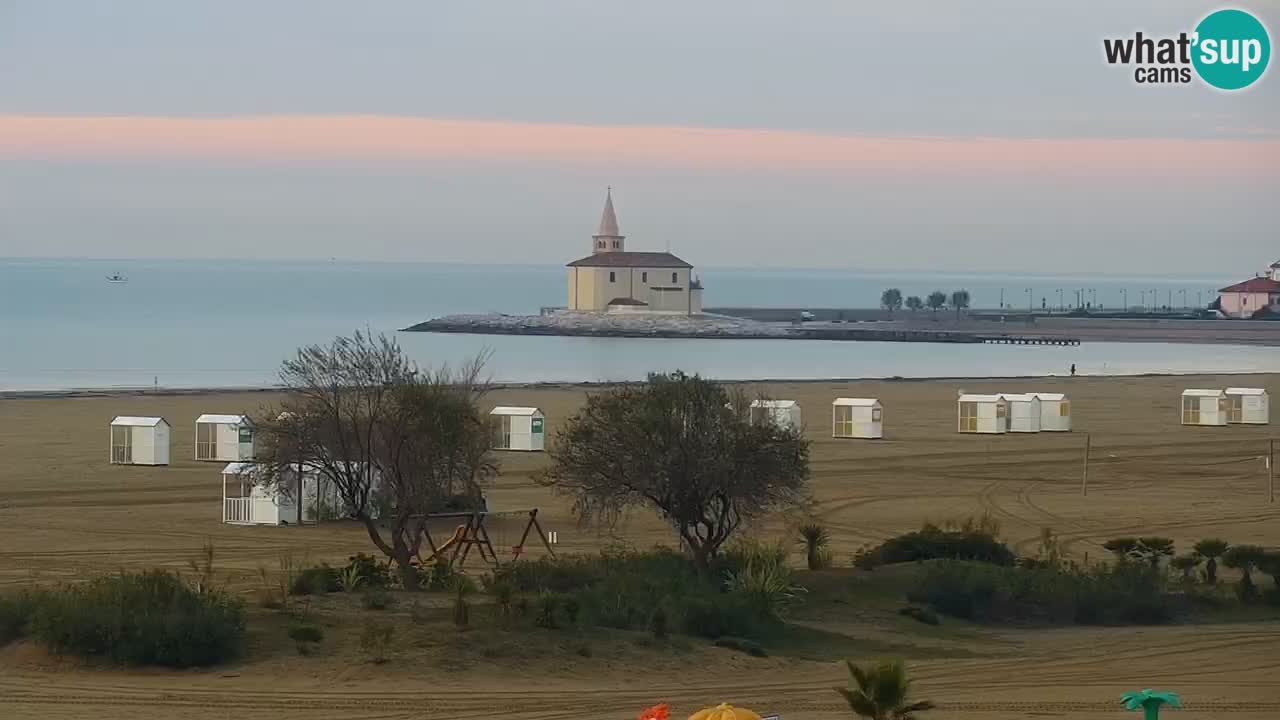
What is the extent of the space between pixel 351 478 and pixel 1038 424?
2604cm

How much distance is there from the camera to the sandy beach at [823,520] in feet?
40.8

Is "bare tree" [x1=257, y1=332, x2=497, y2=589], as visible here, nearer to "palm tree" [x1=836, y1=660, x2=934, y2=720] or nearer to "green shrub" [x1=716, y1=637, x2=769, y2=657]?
"green shrub" [x1=716, y1=637, x2=769, y2=657]

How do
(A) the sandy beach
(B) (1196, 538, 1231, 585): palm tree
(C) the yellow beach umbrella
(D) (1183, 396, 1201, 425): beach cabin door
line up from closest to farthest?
(C) the yellow beach umbrella < (A) the sandy beach < (B) (1196, 538, 1231, 585): palm tree < (D) (1183, 396, 1201, 425): beach cabin door

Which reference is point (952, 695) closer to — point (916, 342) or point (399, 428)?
point (399, 428)

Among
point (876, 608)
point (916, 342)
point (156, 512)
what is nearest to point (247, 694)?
point (876, 608)

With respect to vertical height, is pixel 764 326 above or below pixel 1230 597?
above

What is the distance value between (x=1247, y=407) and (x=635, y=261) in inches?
3535

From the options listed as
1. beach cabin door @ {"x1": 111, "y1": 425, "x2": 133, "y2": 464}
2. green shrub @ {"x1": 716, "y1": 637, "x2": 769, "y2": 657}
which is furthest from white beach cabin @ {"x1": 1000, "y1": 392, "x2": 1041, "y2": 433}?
green shrub @ {"x1": 716, "y1": 637, "x2": 769, "y2": 657}

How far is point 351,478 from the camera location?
57.7ft

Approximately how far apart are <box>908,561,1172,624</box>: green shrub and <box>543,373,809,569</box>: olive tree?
188 centimetres

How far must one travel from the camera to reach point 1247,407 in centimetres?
4484

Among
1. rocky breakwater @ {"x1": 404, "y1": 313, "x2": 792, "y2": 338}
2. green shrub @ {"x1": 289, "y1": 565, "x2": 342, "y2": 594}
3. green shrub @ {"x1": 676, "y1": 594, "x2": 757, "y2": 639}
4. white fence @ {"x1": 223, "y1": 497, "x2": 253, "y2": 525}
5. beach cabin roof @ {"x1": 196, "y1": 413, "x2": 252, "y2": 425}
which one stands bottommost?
green shrub @ {"x1": 676, "y1": 594, "x2": 757, "y2": 639}

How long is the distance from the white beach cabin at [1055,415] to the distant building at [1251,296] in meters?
101

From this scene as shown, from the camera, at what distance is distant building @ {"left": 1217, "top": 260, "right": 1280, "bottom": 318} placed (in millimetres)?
137375
